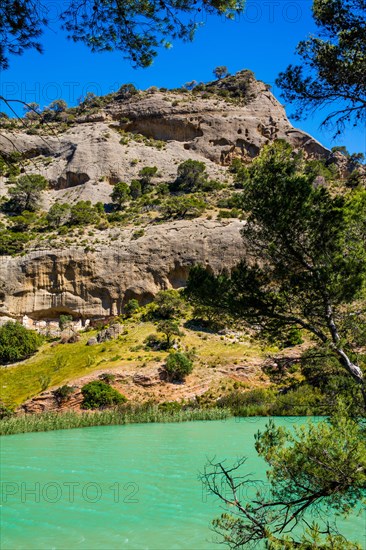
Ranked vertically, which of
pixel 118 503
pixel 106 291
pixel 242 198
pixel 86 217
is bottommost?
pixel 118 503

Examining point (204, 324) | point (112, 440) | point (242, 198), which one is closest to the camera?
point (242, 198)

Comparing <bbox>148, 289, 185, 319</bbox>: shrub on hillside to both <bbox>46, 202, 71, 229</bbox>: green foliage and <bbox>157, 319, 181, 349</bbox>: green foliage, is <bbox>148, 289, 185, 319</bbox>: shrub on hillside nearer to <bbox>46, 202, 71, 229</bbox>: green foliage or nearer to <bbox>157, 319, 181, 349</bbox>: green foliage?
<bbox>157, 319, 181, 349</bbox>: green foliage

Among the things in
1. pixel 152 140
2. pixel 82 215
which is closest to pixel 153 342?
pixel 82 215

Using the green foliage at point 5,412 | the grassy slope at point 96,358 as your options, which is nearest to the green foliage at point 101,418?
the green foliage at point 5,412

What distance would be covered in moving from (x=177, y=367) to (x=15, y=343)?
1580 cm

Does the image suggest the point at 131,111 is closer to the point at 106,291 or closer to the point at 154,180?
the point at 154,180

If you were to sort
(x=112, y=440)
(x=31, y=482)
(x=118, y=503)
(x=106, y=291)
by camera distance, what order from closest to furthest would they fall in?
1. (x=118, y=503)
2. (x=31, y=482)
3. (x=112, y=440)
4. (x=106, y=291)

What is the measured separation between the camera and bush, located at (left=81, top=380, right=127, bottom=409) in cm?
2883

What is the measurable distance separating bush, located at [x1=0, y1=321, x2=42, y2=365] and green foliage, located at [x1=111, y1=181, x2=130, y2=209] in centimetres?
2462

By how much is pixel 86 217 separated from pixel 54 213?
3.91 metres

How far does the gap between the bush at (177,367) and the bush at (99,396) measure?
3963mm

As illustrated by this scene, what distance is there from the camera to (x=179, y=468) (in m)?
14.6

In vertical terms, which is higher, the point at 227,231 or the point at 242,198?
the point at 227,231

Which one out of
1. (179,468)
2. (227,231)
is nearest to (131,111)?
(227,231)
